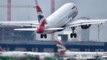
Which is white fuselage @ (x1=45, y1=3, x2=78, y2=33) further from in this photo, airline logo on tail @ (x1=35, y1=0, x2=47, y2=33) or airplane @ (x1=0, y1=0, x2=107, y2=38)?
airline logo on tail @ (x1=35, y1=0, x2=47, y2=33)

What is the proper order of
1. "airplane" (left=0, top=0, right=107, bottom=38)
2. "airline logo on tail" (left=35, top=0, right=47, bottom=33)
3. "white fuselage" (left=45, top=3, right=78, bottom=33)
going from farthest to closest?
"white fuselage" (left=45, top=3, right=78, bottom=33) → "airplane" (left=0, top=0, right=107, bottom=38) → "airline logo on tail" (left=35, top=0, right=47, bottom=33)

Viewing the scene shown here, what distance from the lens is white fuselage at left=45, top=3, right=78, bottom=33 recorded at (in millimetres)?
106044

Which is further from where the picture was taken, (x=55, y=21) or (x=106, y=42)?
(x=106, y=42)

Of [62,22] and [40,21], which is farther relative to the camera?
[62,22]

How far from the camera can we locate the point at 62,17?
109750 millimetres

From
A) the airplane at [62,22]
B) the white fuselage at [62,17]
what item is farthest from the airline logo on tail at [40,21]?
the white fuselage at [62,17]

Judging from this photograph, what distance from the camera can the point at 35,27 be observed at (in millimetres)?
107250

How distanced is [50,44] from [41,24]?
223 feet

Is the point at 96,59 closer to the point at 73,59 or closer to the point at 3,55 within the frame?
the point at 73,59

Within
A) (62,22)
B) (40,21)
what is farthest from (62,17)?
(40,21)

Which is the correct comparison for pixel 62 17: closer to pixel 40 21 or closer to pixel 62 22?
pixel 62 22

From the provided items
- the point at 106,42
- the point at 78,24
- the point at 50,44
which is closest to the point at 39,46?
the point at 50,44

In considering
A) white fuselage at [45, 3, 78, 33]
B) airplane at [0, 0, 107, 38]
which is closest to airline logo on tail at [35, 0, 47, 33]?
airplane at [0, 0, 107, 38]

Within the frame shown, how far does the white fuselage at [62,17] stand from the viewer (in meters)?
106
